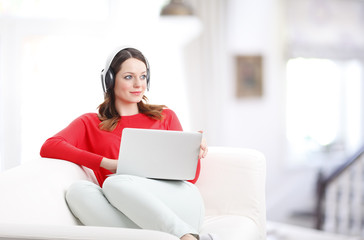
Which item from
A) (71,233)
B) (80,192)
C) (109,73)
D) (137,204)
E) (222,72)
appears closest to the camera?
(71,233)

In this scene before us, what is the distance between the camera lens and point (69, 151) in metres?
2.23

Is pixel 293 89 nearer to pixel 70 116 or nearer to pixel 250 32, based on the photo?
pixel 250 32

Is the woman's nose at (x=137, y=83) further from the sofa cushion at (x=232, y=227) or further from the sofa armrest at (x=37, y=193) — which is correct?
the sofa cushion at (x=232, y=227)

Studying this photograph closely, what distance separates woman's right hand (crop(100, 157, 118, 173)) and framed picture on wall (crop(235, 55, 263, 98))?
3.53 m

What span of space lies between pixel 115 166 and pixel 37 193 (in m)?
0.36

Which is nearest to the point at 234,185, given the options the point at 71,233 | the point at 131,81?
the point at 131,81

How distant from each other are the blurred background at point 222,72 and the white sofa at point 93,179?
1823mm

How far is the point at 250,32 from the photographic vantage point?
5.70m

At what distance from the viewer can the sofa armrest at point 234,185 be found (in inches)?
95.4

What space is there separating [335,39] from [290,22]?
0.80 metres

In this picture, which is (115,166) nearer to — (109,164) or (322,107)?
(109,164)

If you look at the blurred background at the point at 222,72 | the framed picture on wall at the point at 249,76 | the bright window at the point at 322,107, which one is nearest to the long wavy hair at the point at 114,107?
the blurred background at the point at 222,72

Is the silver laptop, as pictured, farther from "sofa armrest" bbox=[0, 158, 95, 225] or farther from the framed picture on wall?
the framed picture on wall

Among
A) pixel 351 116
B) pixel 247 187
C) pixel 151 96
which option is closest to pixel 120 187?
pixel 247 187
